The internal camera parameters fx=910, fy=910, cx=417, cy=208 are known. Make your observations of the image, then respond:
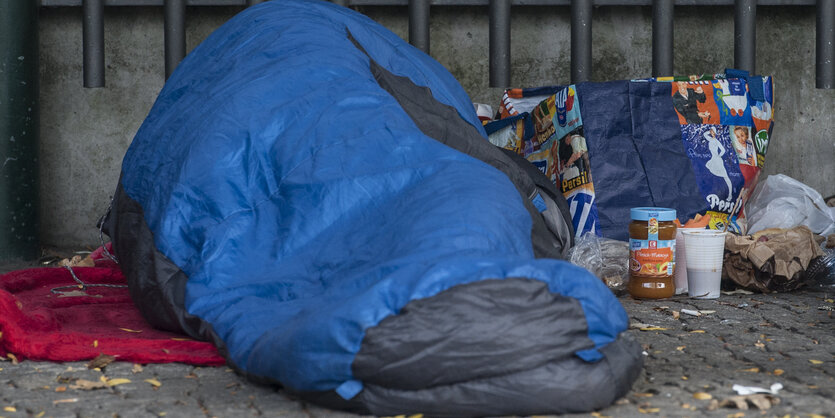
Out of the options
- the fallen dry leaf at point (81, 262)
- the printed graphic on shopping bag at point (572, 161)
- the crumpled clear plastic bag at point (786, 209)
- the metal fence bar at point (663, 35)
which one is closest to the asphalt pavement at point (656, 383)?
the printed graphic on shopping bag at point (572, 161)

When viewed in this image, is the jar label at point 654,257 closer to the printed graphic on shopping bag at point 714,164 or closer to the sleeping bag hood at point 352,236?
the sleeping bag hood at point 352,236

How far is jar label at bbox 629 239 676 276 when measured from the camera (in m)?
2.88

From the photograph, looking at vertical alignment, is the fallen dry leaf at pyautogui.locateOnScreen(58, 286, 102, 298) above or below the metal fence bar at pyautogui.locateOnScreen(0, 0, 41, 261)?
below

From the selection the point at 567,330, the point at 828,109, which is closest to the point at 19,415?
the point at 567,330

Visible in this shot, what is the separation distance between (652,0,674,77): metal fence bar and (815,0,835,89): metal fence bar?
0.62 metres

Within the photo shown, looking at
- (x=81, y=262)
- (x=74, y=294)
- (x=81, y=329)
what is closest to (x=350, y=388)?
(x=81, y=329)

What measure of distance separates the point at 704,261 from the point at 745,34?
1.34 m

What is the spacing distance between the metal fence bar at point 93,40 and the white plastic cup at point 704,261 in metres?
2.52

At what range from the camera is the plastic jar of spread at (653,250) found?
2.88m

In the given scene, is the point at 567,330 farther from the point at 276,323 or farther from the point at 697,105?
the point at 697,105

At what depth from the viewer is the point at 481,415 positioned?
1.71m

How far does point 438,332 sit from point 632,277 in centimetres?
147

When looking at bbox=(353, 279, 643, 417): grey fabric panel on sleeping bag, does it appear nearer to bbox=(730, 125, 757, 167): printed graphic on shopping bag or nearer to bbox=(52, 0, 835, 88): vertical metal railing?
bbox=(730, 125, 757, 167): printed graphic on shopping bag

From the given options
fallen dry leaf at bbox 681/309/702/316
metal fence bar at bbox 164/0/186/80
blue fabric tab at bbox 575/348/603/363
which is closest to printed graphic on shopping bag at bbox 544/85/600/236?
fallen dry leaf at bbox 681/309/702/316
